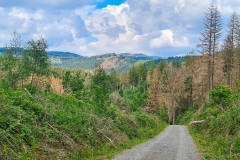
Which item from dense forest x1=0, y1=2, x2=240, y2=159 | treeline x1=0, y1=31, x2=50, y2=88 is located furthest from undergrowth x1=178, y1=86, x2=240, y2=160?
treeline x1=0, y1=31, x2=50, y2=88

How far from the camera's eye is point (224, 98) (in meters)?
25.1

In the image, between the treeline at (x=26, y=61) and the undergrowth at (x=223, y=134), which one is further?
the treeline at (x=26, y=61)

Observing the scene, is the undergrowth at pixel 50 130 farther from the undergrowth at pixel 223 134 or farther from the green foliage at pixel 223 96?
the green foliage at pixel 223 96

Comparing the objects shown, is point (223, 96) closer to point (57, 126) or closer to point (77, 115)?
point (77, 115)


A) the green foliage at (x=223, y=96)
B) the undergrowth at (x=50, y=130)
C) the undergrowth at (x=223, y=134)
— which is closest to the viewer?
the undergrowth at (x=50, y=130)

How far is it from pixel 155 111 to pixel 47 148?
6182cm

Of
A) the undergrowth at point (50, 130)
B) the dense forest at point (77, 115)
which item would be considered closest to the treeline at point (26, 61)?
the dense forest at point (77, 115)

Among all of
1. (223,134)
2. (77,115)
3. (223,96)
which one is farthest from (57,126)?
(223,96)

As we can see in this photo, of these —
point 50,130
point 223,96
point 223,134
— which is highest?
point 50,130

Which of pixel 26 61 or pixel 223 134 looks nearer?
pixel 223 134

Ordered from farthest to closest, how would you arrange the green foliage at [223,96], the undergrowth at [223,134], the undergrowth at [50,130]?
the green foliage at [223,96], the undergrowth at [223,134], the undergrowth at [50,130]

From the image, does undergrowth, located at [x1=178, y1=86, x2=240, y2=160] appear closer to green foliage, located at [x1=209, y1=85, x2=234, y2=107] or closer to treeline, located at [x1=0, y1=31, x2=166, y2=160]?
green foliage, located at [x1=209, y1=85, x2=234, y2=107]

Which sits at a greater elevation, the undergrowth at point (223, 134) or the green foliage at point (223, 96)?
the green foliage at point (223, 96)

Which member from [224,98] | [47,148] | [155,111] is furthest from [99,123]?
[155,111]
